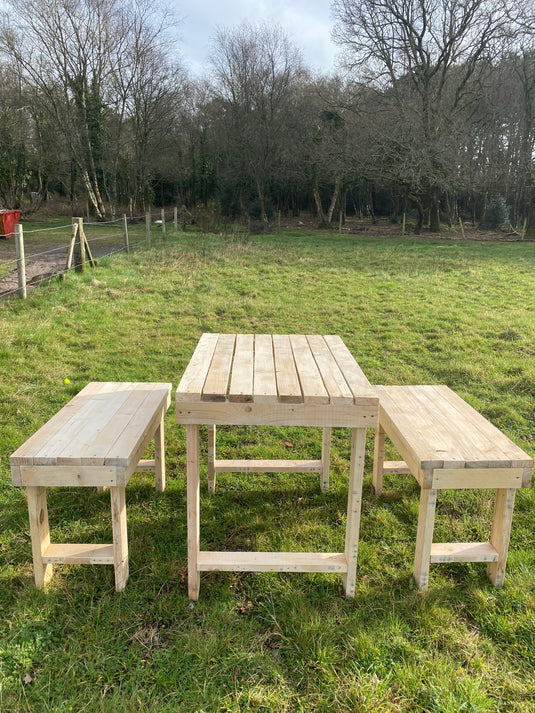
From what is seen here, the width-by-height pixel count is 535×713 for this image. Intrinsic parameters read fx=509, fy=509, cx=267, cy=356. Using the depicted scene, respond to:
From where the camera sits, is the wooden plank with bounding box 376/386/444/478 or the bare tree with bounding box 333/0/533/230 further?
the bare tree with bounding box 333/0/533/230

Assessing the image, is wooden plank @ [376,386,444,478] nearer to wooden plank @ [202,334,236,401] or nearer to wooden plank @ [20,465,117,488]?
wooden plank @ [202,334,236,401]

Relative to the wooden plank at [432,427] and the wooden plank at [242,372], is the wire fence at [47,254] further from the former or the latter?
the wooden plank at [432,427]

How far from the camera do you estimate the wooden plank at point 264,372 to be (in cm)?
218

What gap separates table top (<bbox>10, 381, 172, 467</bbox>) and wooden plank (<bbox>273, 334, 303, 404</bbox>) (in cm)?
76

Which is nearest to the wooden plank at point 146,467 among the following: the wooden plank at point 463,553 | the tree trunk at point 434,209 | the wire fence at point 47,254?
the wooden plank at point 463,553

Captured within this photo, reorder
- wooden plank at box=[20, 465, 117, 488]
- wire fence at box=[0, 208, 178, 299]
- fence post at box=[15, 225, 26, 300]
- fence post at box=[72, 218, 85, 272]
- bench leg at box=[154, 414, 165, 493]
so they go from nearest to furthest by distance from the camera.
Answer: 1. wooden plank at box=[20, 465, 117, 488]
2. bench leg at box=[154, 414, 165, 493]
3. fence post at box=[15, 225, 26, 300]
4. wire fence at box=[0, 208, 178, 299]
5. fence post at box=[72, 218, 85, 272]

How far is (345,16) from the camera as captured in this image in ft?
71.1

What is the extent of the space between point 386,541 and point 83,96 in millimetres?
27044

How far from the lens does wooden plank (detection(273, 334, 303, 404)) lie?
2188mm

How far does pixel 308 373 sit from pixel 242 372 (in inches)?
12.7

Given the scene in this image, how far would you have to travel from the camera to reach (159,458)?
327cm

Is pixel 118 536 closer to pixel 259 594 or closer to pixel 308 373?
pixel 259 594

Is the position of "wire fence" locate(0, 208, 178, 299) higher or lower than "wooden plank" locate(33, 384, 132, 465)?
higher

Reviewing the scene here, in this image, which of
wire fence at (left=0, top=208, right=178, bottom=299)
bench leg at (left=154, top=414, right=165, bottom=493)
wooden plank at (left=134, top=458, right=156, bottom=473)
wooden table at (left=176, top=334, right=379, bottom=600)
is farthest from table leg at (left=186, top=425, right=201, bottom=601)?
wire fence at (left=0, top=208, right=178, bottom=299)
